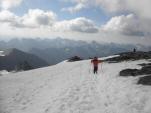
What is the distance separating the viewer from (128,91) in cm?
1973

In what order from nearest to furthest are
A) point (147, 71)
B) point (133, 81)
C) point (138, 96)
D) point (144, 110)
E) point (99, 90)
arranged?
point (144, 110) → point (138, 96) → point (99, 90) → point (133, 81) → point (147, 71)

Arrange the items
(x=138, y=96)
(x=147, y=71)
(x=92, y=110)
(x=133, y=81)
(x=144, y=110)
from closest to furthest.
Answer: (x=144, y=110) < (x=92, y=110) < (x=138, y=96) < (x=133, y=81) < (x=147, y=71)

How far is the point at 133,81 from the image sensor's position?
23.3 m

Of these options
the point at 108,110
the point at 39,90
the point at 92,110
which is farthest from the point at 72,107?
the point at 39,90

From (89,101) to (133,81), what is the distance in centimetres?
733

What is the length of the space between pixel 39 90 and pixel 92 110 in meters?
9.58

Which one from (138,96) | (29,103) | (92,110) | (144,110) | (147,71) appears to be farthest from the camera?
(147,71)

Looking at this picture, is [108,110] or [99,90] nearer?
[108,110]

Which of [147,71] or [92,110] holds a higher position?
[147,71]

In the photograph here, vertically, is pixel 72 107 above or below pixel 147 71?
below

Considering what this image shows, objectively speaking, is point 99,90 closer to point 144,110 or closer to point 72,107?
point 72,107

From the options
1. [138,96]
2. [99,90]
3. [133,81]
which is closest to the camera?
[138,96]

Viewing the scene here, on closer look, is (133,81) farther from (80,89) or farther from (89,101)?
(89,101)

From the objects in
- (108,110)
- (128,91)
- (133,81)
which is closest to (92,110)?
(108,110)
